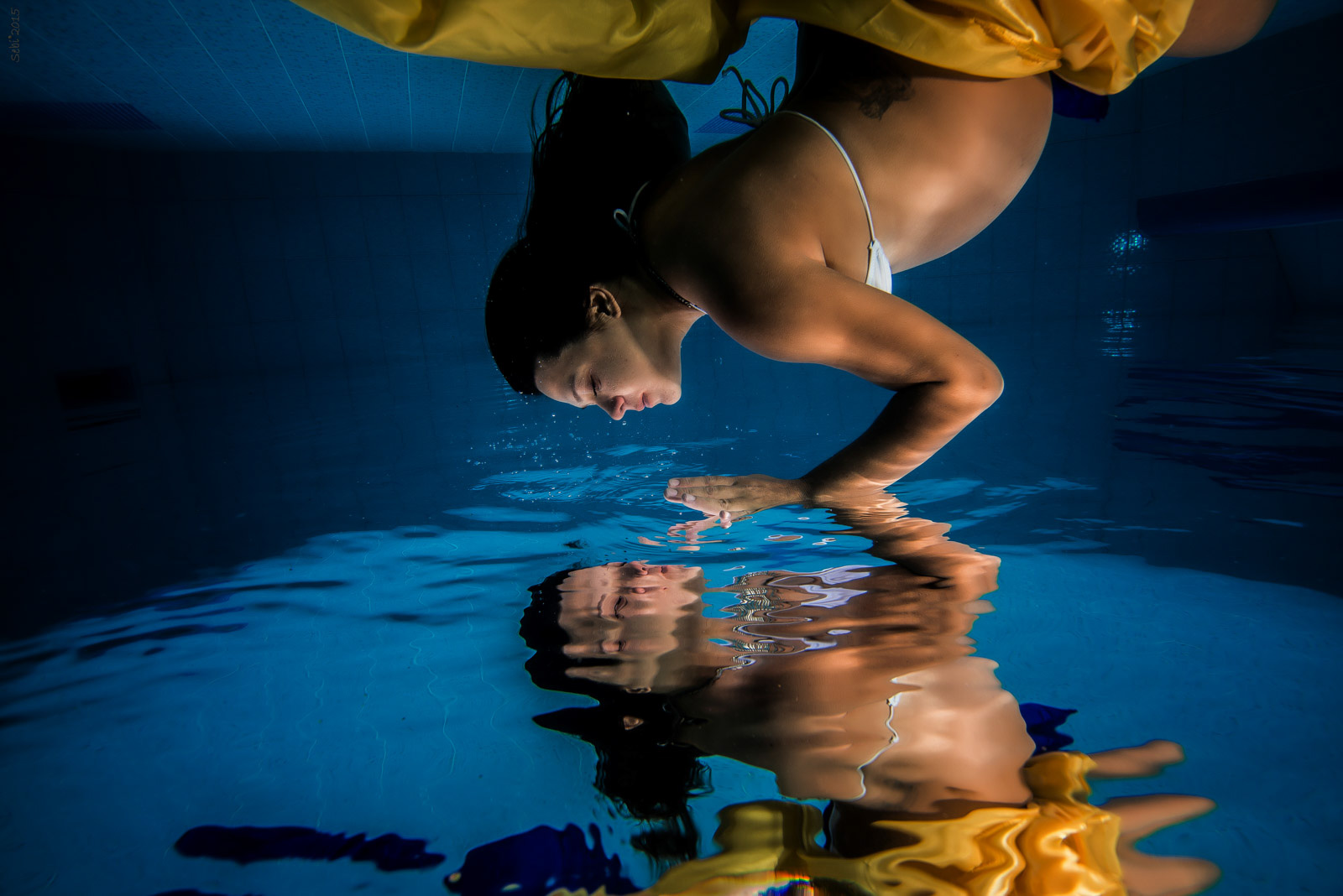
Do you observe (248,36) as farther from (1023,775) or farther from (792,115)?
(1023,775)

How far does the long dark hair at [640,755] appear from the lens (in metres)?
0.64

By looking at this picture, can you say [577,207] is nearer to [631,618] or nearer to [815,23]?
[815,23]

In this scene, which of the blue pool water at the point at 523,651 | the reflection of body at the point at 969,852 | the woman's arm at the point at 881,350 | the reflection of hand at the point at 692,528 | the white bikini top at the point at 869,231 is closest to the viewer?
the reflection of body at the point at 969,852

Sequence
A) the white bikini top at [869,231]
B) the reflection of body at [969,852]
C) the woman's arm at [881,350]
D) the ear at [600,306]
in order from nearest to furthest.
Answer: the reflection of body at [969,852] → the woman's arm at [881,350] → the white bikini top at [869,231] → the ear at [600,306]

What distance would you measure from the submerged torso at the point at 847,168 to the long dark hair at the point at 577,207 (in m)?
0.14

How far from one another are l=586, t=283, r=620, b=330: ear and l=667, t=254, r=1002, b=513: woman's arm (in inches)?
10.5

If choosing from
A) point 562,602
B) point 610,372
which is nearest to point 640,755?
point 562,602

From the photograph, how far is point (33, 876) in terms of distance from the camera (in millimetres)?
644

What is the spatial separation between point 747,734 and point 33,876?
0.70 meters

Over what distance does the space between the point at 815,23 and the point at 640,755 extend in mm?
926

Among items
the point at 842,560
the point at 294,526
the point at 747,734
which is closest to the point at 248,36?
the point at 294,526

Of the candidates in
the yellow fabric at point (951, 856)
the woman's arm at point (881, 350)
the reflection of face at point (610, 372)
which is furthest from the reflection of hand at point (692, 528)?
the yellow fabric at point (951, 856)

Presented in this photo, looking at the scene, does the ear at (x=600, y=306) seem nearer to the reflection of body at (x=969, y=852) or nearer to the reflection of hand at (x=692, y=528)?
the reflection of hand at (x=692, y=528)

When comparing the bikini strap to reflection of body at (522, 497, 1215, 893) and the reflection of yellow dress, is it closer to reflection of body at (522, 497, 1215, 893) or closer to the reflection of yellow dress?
the reflection of yellow dress
